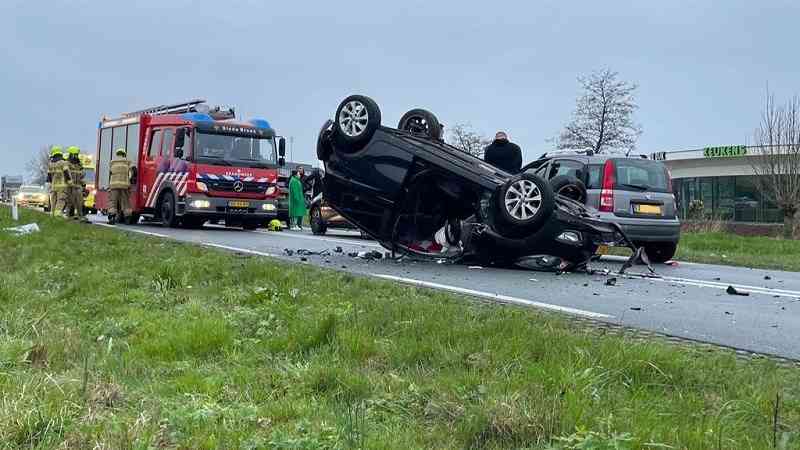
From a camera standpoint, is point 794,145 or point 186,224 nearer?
point 186,224

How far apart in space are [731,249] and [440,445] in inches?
596

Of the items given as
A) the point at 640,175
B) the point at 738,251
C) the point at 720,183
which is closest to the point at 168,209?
the point at 640,175

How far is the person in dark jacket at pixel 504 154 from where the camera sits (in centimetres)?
1308

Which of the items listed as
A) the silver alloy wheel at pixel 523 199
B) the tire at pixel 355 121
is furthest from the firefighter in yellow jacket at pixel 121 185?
the silver alloy wheel at pixel 523 199

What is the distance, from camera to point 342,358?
4270 millimetres

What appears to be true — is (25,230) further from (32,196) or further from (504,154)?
(32,196)

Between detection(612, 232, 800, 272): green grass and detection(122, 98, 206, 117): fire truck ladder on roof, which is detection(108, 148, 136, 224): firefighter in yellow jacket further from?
detection(612, 232, 800, 272): green grass

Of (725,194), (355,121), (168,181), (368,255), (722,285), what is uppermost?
(725,194)

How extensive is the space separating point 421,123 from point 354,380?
295 inches

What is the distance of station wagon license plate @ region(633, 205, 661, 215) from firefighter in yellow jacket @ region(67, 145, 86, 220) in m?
13.4

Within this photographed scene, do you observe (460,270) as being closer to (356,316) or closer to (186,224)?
(356,316)

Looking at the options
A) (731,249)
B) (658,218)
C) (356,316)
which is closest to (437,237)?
(658,218)

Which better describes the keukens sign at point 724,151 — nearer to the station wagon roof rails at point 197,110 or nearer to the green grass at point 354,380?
the station wagon roof rails at point 197,110

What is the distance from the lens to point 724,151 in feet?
145
